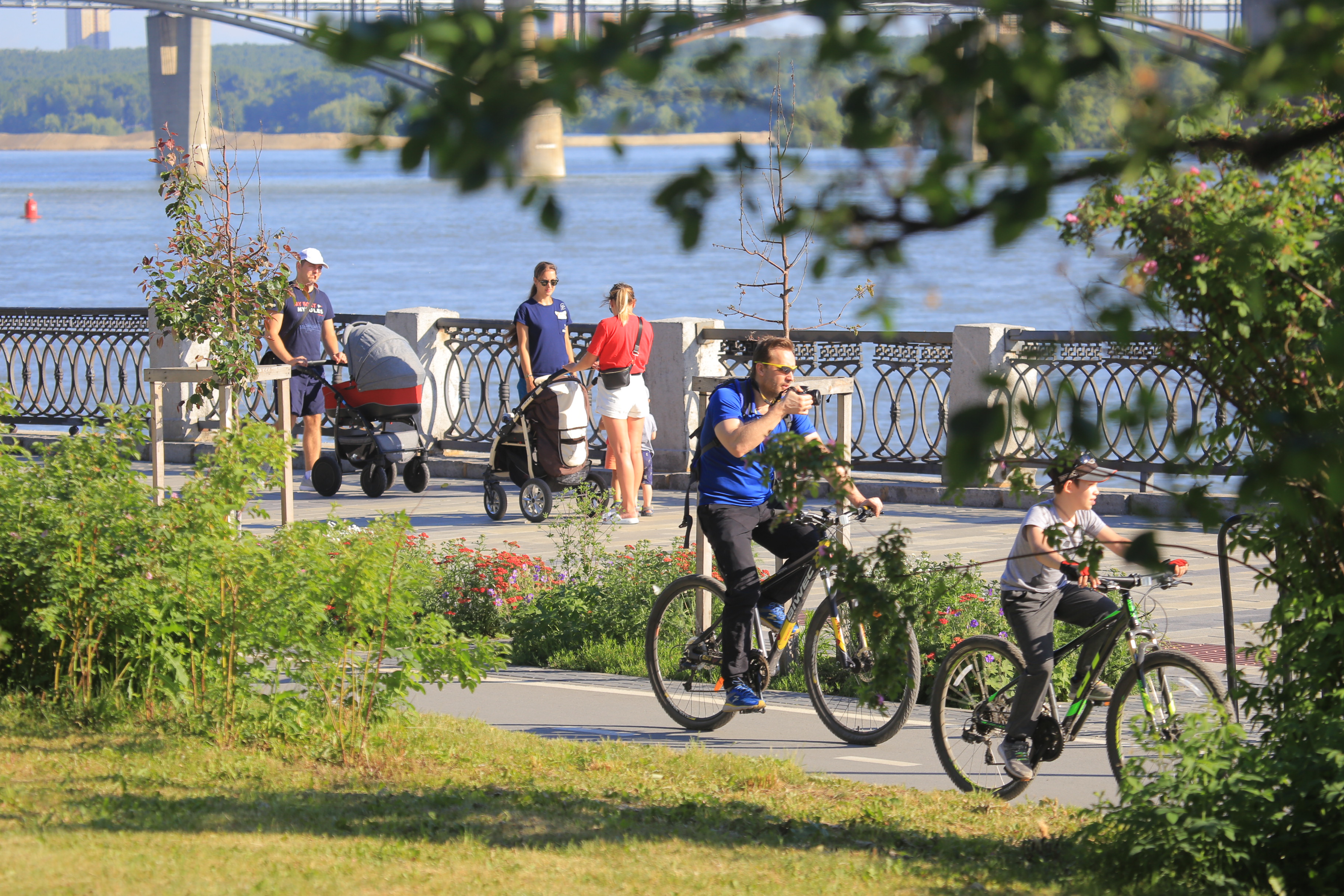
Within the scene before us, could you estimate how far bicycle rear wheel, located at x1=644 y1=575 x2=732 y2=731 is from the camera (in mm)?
7520

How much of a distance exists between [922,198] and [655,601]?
5.25m

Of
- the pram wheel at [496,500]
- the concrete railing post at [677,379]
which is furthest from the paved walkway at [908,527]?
the concrete railing post at [677,379]

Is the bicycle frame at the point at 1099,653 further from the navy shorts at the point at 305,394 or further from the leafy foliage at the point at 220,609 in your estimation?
the navy shorts at the point at 305,394

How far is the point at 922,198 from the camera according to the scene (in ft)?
8.93

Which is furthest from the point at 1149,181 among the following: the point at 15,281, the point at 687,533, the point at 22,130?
the point at 22,130

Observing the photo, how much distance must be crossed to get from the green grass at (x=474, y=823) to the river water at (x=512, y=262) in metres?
1.95

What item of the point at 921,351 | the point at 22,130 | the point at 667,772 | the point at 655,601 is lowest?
the point at 667,772

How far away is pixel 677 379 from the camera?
51.6ft

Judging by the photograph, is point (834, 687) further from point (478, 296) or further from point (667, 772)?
point (478, 296)

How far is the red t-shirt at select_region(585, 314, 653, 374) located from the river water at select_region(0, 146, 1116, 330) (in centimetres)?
464


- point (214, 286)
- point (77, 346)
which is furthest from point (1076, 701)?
point (77, 346)

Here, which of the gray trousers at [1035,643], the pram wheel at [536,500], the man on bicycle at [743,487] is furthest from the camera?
the pram wheel at [536,500]

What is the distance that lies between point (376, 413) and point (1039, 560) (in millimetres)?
9069

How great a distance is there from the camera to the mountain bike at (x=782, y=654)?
7129 millimetres
